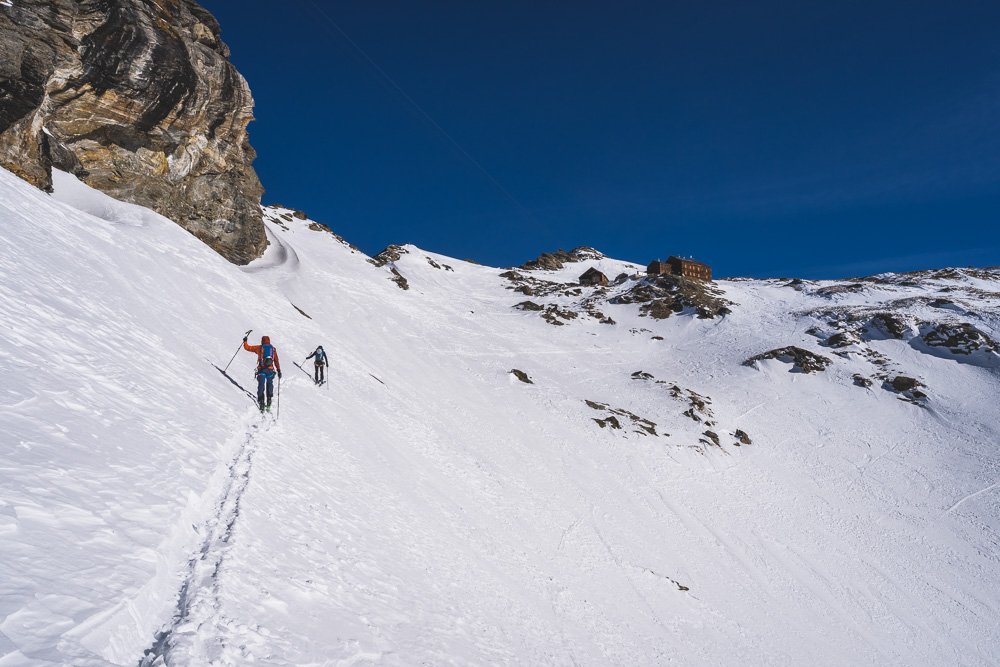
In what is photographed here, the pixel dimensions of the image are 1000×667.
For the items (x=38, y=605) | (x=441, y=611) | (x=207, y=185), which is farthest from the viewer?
(x=207, y=185)

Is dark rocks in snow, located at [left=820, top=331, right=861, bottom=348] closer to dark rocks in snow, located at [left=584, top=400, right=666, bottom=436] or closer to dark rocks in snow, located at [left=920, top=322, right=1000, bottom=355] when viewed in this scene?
dark rocks in snow, located at [left=920, top=322, right=1000, bottom=355]

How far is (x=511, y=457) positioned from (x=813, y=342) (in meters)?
49.0

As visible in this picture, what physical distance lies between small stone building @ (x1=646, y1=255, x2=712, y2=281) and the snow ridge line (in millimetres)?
90112

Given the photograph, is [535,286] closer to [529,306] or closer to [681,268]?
[529,306]

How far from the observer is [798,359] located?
49.6 m

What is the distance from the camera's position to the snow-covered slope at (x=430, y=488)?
17.0ft

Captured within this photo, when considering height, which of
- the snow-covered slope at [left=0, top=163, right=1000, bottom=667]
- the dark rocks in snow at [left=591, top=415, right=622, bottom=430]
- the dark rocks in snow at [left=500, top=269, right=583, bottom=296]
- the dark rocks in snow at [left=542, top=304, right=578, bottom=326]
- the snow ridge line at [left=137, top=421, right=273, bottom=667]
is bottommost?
the snow ridge line at [left=137, top=421, right=273, bottom=667]

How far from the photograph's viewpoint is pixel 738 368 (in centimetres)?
5059

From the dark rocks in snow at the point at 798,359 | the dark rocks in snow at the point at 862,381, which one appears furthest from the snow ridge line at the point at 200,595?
the dark rocks in snow at the point at 862,381

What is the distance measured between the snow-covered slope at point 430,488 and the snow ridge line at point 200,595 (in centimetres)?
3

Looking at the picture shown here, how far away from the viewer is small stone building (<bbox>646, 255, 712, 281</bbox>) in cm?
9075

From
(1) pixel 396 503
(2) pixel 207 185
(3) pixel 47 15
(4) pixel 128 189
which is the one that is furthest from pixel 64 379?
(2) pixel 207 185

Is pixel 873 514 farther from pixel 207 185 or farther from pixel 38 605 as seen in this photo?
pixel 207 185

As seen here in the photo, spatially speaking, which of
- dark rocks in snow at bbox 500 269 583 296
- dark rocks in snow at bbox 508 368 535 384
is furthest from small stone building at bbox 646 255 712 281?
dark rocks in snow at bbox 508 368 535 384
